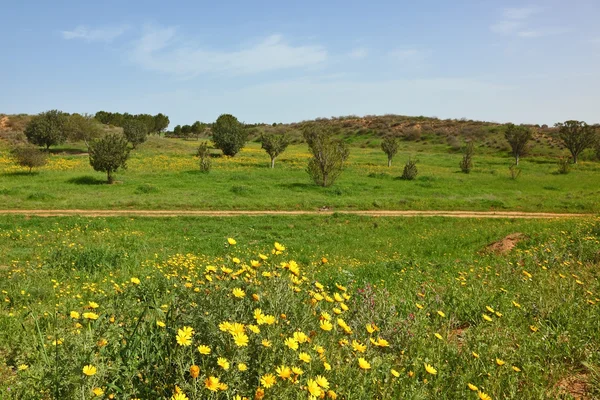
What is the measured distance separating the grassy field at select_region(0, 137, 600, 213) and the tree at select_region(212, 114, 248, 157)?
29.3 feet

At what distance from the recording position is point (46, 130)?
170 feet

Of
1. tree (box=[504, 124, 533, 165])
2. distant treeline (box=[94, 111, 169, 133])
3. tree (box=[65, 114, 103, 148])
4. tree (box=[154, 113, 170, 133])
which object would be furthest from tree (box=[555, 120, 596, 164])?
tree (box=[154, 113, 170, 133])

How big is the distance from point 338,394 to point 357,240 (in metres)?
14.3

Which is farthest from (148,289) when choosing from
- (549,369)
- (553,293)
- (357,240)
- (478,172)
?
(478,172)

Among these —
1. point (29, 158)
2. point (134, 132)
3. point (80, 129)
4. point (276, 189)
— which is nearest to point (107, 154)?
point (29, 158)

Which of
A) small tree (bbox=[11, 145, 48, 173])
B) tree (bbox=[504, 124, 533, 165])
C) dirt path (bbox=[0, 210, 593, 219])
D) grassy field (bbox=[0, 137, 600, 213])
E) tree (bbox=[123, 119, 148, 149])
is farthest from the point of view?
tree (bbox=[123, 119, 148, 149])

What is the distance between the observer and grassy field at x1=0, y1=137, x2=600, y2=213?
24734mm

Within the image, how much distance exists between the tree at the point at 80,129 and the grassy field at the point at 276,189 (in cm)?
1092

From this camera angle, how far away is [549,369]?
4004 millimetres

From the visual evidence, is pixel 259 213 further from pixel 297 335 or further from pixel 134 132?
pixel 134 132

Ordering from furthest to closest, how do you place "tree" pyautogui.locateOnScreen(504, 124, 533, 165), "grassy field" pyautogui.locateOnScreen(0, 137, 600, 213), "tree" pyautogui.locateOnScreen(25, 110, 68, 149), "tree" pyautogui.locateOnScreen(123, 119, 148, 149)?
1. "tree" pyautogui.locateOnScreen(123, 119, 148, 149)
2. "tree" pyautogui.locateOnScreen(504, 124, 533, 165)
3. "tree" pyautogui.locateOnScreen(25, 110, 68, 149)
4. "grassy field" pyautogui.locateOnScreen(0, 137, 600, 213)

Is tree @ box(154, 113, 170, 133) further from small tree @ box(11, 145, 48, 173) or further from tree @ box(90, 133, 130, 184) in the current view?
tree @ box(90, 133, 130, 184)

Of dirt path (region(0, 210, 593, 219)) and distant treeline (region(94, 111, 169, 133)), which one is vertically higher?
distant treeline (region(94, 111, 169, 133))

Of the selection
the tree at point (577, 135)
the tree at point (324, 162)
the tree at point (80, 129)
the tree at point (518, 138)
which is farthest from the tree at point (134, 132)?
A: the tree at point (577, 135)
